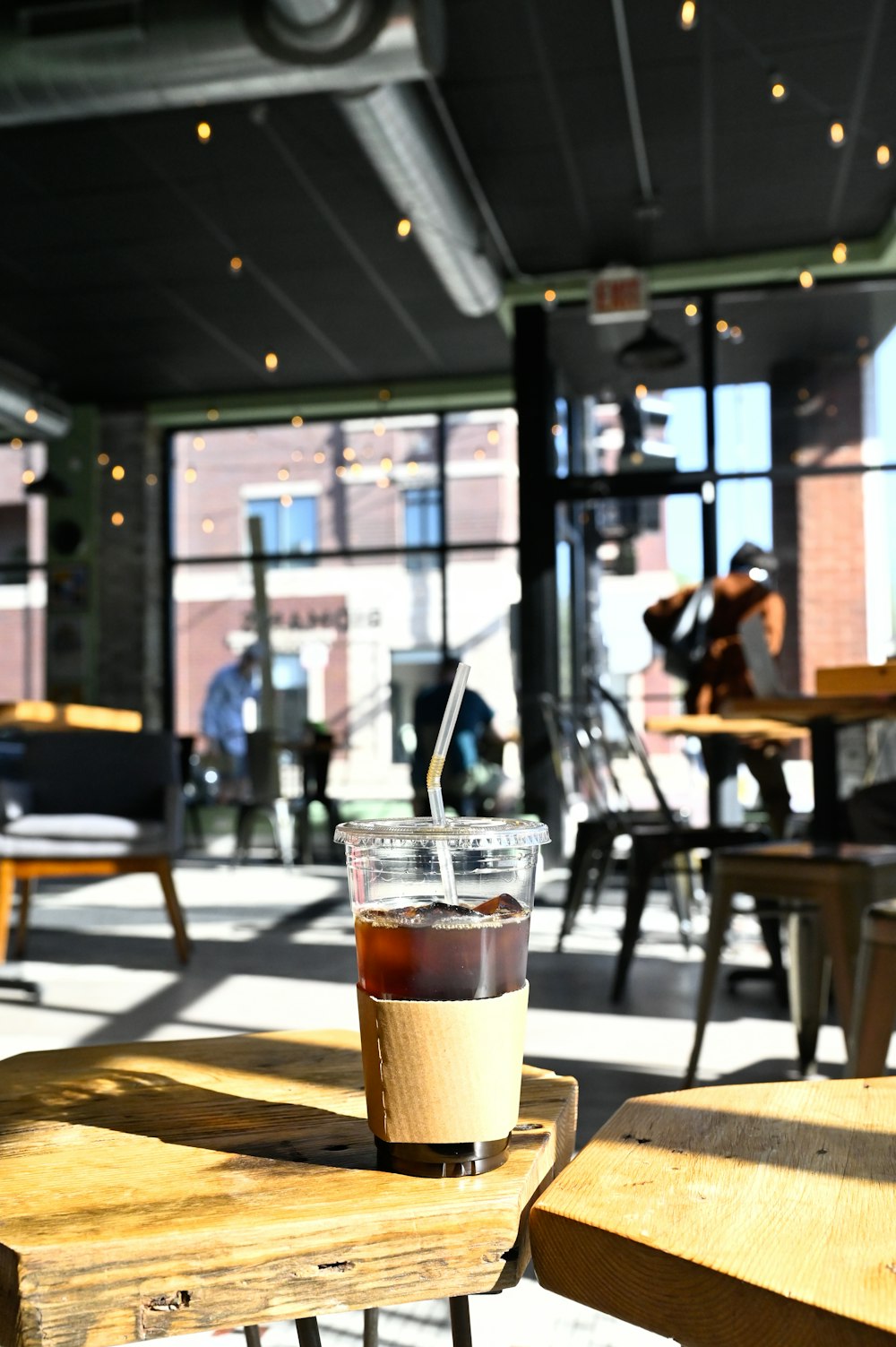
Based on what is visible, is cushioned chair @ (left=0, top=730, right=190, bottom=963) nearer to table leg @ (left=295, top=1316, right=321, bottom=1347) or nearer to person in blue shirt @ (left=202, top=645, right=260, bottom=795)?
table leg @ (left=295, top=1316, right=321, bottom=1347)

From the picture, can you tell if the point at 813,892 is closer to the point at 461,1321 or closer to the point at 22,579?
the point at 461,1321

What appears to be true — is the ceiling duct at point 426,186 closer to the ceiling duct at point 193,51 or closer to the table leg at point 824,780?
the ceiling duct at point 193,51

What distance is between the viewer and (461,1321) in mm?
913

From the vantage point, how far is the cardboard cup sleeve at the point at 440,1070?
660 mm

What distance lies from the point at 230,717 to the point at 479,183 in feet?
15.6

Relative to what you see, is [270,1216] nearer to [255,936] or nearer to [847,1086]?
[847,1086]

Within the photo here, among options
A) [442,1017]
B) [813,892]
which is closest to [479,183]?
[813,892]

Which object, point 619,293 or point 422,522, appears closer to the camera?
point 619,293

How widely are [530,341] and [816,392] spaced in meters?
1.81

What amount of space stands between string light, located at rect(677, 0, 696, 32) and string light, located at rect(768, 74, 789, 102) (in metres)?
0.57

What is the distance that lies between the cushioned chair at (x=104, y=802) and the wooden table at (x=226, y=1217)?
3.59m

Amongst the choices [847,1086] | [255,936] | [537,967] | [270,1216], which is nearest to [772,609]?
[537,967]

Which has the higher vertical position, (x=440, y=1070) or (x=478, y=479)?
(x=478, y=479)

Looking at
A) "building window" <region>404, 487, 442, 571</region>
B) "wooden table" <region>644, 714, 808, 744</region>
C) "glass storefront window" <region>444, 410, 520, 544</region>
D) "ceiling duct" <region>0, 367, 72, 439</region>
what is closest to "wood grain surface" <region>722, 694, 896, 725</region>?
"wooden table" <region>644, 714, 808, 744</region>
